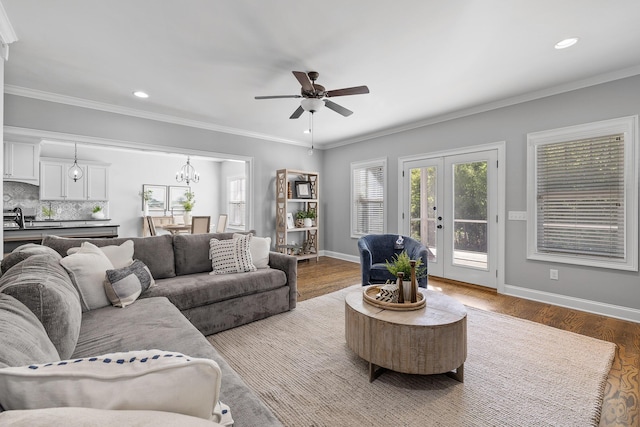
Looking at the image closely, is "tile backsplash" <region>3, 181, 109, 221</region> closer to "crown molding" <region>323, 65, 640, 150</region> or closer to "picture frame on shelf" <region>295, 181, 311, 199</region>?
→ "picture frame on shelf" <region>295, 181, 311, 199</region>

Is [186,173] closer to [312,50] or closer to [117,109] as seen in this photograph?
[117,109]

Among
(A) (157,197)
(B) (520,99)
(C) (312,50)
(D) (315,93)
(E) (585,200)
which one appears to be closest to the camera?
(C) (312,50)

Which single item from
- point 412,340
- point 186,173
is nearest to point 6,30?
point 412,340

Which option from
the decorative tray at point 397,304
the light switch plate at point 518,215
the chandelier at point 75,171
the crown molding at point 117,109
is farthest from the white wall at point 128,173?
the light switch plate at point 518,215

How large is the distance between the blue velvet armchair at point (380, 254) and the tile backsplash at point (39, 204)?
6.74m

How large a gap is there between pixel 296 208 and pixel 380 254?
2744 mm

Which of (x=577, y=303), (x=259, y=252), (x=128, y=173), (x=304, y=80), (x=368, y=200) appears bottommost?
(x=577, y=303)

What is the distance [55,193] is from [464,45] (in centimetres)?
805

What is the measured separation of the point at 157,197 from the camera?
801 centimetres

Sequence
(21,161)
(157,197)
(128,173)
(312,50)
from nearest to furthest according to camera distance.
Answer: (312,50), (21,161), (128,173), (157,197)

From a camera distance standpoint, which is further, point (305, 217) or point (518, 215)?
point (305, 217)

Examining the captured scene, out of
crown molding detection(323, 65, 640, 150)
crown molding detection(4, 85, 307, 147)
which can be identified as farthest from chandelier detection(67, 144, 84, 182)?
crown molding detection(323, 65, 640, 150)

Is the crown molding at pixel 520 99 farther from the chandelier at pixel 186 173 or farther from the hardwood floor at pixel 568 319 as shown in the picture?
the chandelier at pixel 186 173

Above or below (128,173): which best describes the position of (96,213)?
below
